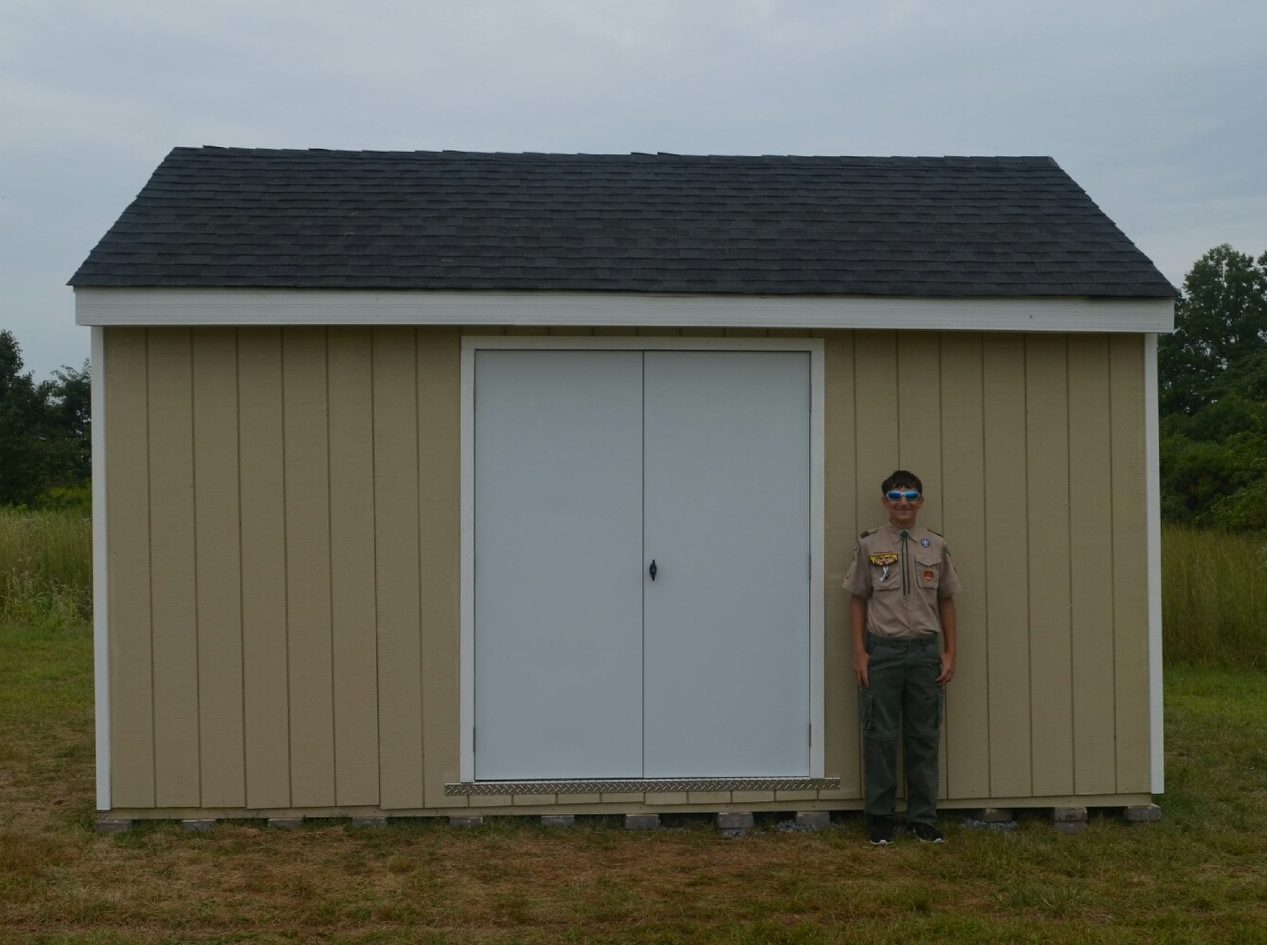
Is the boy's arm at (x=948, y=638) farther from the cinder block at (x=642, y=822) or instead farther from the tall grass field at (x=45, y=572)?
the tall grass field at (x=45, y=572)

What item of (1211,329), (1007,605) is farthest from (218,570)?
(1211,329)

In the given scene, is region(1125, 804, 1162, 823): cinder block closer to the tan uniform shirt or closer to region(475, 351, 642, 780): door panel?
the tan uniform shirt

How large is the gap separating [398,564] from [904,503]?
2.27 meters

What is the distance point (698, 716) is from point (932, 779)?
1.08m

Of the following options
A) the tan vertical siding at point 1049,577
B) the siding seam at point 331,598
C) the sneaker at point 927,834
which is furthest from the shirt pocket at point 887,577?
the siding seam at point 331,598

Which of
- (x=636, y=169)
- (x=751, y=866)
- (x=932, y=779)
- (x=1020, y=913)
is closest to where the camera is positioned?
(x=1020, y=913)

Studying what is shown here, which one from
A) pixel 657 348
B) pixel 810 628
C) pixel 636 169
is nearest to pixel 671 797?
pixel 810 628

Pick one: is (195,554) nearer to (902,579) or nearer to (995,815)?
(902,579)

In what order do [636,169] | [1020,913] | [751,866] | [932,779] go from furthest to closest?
[636,169]
[932,779]
[751,866]
[1020,913]

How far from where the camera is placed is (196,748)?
5707 millimetres

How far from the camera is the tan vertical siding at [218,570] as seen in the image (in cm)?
571

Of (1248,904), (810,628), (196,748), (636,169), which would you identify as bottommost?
(1248,904)

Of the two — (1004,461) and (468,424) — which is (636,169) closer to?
(468,424)

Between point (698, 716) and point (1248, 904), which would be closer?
point (1248, 904)
